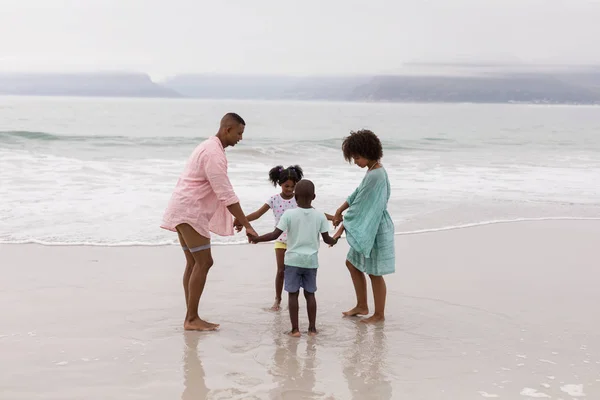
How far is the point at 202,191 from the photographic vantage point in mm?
5266

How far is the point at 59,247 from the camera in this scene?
805 centimetres

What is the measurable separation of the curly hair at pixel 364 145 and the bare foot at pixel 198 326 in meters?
1.72

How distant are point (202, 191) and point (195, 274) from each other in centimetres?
63

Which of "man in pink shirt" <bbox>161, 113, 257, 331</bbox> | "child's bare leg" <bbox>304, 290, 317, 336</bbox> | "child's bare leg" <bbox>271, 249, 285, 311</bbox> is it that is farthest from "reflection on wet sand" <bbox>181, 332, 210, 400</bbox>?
"child's bare leg" <bbox>271, 249, 285, 311</bbox>

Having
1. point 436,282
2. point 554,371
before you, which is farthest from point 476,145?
point 554,371

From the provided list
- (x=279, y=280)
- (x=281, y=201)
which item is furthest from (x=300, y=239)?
(x=279, y=280)

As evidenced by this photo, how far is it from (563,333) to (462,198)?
7.91m

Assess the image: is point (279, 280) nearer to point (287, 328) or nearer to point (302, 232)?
point (287, 328)

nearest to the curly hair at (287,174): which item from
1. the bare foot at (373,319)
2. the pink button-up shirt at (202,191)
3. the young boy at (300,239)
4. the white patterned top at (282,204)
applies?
the white patterned top at (282,204)

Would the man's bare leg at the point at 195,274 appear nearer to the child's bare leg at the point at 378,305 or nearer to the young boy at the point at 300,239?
the young boy at the point at 300,239

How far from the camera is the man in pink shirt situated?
516cm

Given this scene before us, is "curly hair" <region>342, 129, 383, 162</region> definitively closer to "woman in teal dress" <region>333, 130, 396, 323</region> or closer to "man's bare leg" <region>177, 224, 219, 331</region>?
"woman in teal dress" <region>333, 130, 396, 323</region>

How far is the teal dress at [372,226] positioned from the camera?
5.58 meters

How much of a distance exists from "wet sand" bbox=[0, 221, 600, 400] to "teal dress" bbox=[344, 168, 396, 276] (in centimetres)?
50
